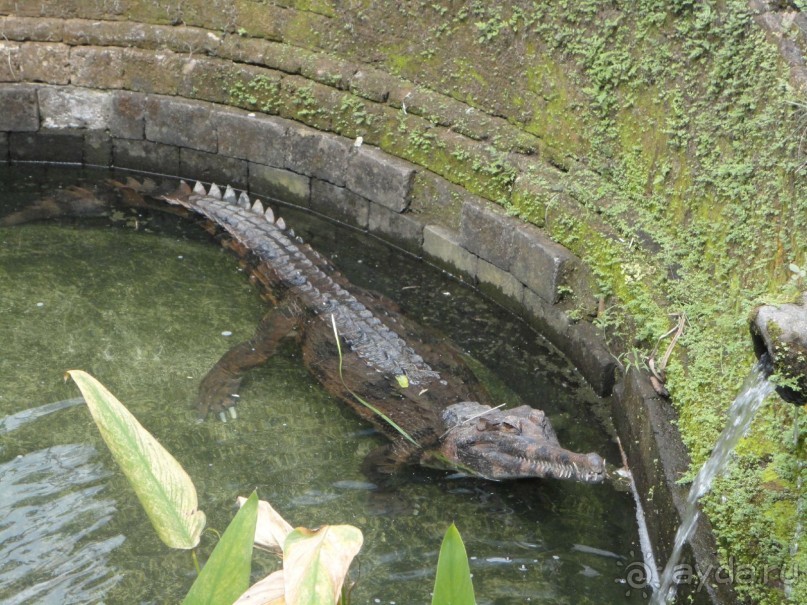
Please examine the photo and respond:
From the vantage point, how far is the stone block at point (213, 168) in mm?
7207

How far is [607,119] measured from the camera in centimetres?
534

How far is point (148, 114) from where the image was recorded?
718cm

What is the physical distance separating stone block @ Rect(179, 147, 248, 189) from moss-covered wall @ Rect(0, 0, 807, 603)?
1.46 feet

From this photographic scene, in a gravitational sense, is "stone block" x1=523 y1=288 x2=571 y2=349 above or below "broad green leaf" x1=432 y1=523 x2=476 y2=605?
above

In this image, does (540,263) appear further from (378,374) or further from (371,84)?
(371,84)

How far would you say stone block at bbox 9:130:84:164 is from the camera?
7254 millimetres

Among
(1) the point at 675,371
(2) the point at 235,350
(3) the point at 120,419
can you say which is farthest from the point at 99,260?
(3) the point at 120,419

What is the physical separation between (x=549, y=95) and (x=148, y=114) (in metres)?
3.26

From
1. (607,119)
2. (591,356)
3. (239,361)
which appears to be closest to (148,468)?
(239,361)

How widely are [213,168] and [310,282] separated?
208cm

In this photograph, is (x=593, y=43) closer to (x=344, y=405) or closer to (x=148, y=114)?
(x=344, y=405)

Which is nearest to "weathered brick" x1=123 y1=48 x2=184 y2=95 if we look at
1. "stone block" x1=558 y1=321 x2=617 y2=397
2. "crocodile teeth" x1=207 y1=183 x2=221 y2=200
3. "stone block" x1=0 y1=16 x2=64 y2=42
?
"stone block" x1=0 y1=16 x2=64 y2=42

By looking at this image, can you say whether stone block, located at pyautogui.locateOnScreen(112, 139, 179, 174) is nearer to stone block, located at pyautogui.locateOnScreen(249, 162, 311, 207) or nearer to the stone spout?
stone block, located at pyautogui.locateOnScreen(249, 162, 311, 207)

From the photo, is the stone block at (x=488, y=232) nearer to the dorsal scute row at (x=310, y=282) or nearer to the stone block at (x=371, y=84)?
the dorsal scute row at (x=310, y=282)
